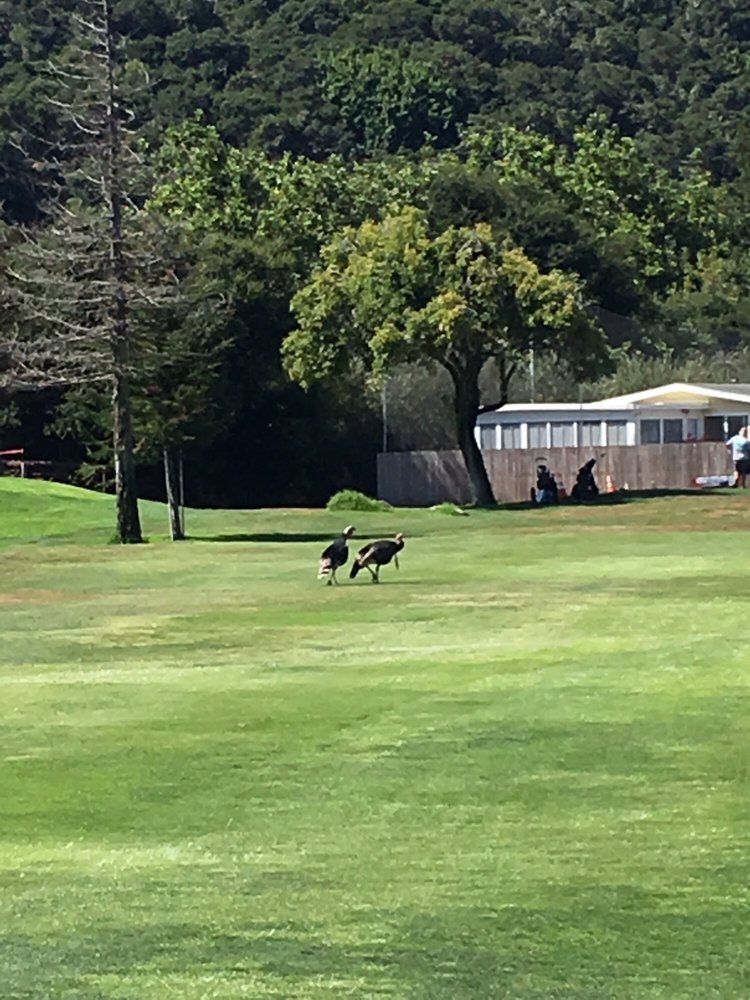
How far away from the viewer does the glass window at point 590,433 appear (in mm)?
67750

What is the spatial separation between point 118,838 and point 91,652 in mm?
9637

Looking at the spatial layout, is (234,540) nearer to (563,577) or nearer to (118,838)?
(563,577)

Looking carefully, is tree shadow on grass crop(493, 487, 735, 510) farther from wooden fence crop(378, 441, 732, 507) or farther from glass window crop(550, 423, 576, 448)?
glass window crop(550, 423, 576, 448)

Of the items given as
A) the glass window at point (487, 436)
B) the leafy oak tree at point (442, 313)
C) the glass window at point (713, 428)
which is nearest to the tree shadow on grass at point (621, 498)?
the leafy oak tree at point (442, 313)

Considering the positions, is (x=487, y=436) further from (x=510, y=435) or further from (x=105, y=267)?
(x=105, y=267)

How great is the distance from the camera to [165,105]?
122 metres

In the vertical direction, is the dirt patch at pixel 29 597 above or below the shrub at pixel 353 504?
below

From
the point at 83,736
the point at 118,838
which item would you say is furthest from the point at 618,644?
the point at 118,838

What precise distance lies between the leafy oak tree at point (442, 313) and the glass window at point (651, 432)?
394 inches

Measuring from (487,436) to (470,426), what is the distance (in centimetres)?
1102

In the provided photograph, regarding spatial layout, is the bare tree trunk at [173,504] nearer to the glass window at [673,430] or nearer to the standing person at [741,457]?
the standing person at [741,457]

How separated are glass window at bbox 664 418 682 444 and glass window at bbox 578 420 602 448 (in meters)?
2.15

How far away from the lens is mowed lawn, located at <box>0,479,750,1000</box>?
7.72 meters

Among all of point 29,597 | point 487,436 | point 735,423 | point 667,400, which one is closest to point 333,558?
point 29,597
